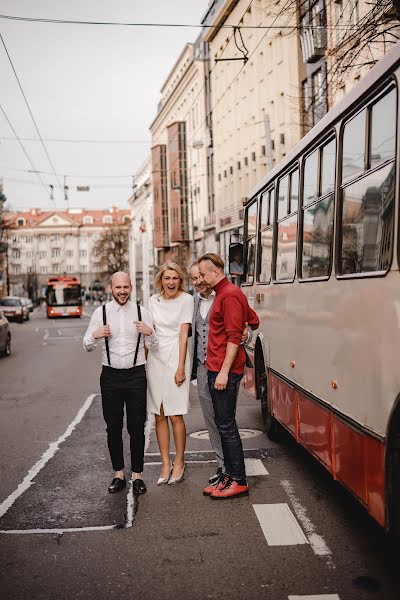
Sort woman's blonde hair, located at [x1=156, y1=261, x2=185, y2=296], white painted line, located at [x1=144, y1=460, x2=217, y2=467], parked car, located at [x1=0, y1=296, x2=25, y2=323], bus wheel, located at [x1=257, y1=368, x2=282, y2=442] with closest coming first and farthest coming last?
woman's blonde hair, located at [x1=156, y1=261, x2=185, y2=296] → white painted line, located at [x1=144, y1=460, x2=217, y2=467] → bus wheel, located at [x1=257, y1=368, x2=282, y2=442] → parked car, located at [x1=0, y1=296, x2=25, y2=323]

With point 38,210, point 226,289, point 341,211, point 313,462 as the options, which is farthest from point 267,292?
point 38,210

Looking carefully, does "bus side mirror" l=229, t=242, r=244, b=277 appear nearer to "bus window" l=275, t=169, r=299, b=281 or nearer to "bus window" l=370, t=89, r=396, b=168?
"bus window" l=275, t=169, r=299, b=281

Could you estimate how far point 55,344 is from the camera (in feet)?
107

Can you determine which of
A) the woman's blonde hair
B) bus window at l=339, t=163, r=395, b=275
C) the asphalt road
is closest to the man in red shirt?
the asphalt road

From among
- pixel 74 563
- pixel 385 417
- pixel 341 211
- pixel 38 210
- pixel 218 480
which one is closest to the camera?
pixel 385 417

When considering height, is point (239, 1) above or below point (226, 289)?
above

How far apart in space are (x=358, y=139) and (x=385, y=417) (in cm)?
187

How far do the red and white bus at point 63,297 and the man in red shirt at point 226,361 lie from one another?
198 feet

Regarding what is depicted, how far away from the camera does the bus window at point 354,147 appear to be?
547 cm

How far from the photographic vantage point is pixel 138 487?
738cm

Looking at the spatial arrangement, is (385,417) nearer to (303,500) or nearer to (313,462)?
(303,500)

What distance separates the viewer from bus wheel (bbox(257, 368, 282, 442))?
31.6ft

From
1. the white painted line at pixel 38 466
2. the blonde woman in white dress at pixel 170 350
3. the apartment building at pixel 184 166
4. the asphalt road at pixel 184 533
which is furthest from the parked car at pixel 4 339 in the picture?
the apartment building at pixel 184 166

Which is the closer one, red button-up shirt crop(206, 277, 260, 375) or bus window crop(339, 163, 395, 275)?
bus window crop(339, 163, 395, 275)
